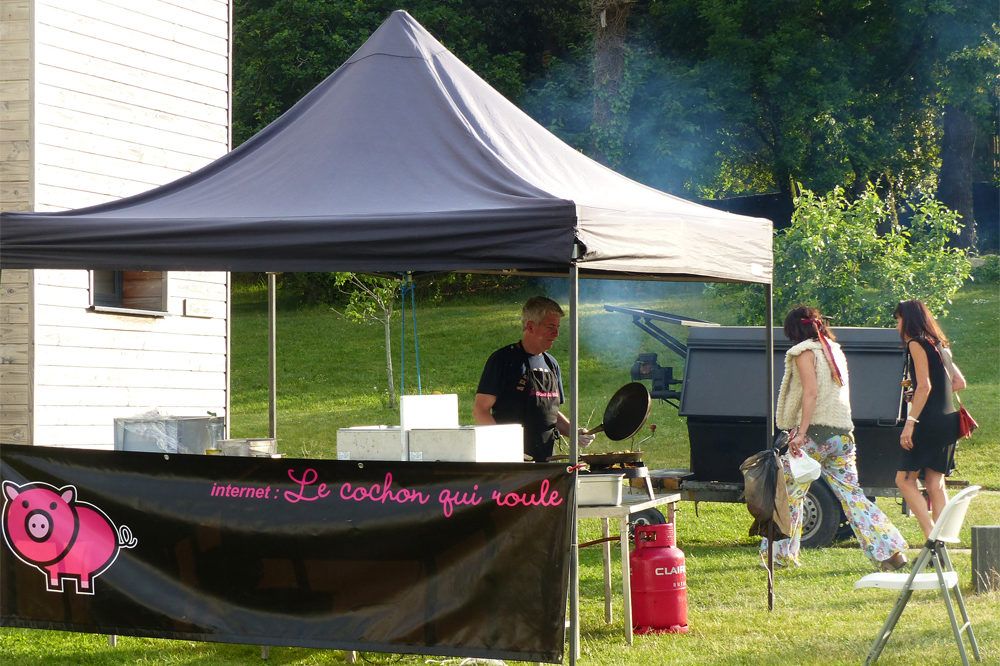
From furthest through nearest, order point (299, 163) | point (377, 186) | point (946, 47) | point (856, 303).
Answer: point (946, 47)
point (856, 303)
point (299, 163)
point (377, 186)

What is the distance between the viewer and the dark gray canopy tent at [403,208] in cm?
541

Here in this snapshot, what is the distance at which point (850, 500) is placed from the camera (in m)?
8.38

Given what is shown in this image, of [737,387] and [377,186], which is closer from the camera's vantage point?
[377,186]

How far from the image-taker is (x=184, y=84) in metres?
11.9

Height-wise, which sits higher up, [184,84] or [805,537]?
[184,84]

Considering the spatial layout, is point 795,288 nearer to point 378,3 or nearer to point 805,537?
point 805,537

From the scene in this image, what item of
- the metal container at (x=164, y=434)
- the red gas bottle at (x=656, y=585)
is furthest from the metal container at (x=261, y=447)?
the red gas bottle at (x=656, y=585)

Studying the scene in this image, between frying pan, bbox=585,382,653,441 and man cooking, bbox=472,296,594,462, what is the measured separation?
257 mm

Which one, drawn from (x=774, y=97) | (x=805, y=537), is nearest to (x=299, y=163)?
(x=805, y=537)

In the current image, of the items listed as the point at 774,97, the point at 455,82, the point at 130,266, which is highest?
the point at 774,97

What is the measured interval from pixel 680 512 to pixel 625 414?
17.0 ft

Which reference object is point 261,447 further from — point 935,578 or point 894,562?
point 894,562

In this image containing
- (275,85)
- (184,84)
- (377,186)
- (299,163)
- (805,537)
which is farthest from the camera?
(275,85)

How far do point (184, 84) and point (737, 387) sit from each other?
606 centimetres
